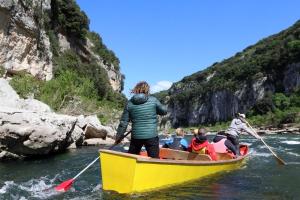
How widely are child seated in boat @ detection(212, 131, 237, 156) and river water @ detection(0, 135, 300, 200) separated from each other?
0.93 meters

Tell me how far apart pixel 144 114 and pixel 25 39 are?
32.2 m

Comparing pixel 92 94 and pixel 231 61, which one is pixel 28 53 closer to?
pixel 92 94

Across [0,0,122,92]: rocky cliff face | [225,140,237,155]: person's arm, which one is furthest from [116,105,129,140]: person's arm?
[0,0,122,92]: rocky cliff face

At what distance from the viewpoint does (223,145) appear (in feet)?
→ 57.9

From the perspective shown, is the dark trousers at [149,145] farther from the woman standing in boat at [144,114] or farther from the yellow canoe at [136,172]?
the yellow canoe at [136,172]

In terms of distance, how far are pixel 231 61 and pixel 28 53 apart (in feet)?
453

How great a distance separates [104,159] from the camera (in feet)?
34.5

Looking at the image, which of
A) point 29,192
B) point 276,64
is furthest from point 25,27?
point 276,64

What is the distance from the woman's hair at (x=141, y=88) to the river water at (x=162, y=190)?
1.81 meters

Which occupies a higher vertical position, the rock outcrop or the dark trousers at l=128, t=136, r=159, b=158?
the rock outcrop

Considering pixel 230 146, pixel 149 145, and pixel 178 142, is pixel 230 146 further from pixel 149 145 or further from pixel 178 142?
pixel 149 145

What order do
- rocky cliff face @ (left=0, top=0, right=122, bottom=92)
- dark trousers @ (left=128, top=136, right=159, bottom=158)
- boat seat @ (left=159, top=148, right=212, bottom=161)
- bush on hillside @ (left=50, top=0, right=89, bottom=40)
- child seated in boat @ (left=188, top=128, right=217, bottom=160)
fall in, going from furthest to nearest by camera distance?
bush on hillside @ (left=50, top=0, right=89, bottom=40)
rocky cliff face @ (left=0, top=0, right=122, bottom=92)
child seated in boat @ (left=188, top=128, right=217, bottom=160)
boat seat @ (left=159, top=148, right=212, bottom=161)
dark trousers @ (left=128, top=136, right=159, bottom=158)

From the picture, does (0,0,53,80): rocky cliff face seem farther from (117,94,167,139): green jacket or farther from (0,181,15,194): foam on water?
(117,94,167,139): green jacket

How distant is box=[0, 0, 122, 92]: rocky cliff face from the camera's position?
37.2 metres
